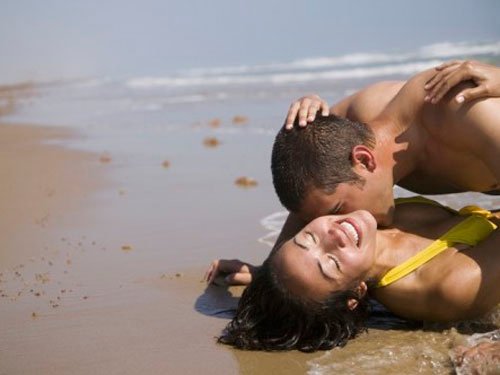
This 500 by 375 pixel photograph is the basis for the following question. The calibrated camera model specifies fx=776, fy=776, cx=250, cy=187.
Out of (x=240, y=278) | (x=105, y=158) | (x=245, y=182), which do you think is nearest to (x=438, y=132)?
(x=240, y=278)

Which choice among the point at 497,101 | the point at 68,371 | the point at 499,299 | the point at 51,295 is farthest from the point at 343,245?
the point at 51,295

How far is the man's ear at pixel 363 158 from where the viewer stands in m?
3.70

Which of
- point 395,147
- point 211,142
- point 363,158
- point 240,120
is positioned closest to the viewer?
point 363,158

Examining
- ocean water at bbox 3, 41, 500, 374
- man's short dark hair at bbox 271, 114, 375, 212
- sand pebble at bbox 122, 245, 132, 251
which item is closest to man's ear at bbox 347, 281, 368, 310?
ocean water at bbox 3, 41, 500, 374

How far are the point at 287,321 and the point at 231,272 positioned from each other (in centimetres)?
90

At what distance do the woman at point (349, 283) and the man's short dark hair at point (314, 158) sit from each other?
187mm

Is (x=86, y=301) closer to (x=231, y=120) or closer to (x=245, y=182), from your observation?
(x=245, y=182)

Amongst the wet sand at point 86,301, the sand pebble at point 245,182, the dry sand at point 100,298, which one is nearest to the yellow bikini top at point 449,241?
the dry sand at point 100,298

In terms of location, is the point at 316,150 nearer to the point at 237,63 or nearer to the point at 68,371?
the point at 68,371

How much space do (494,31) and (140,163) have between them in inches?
948

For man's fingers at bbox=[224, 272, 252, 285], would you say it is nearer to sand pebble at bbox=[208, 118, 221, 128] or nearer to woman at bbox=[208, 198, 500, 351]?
woman at bbox=[208, 198, 500, 351]

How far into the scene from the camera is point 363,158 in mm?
3730

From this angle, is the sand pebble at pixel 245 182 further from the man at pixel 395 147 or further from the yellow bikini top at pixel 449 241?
the yellow bikini top at pixel 449 241

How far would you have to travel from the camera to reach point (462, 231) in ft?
12.2
